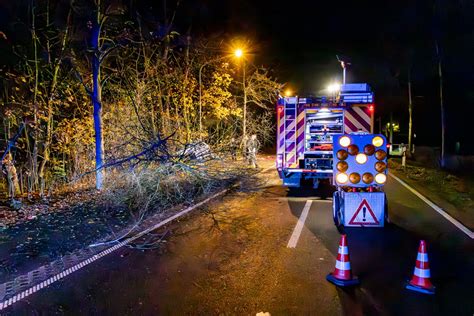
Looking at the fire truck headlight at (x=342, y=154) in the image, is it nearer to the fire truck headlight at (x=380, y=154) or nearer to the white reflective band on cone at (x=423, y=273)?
the fire truck headlight at (x=380, y=154)

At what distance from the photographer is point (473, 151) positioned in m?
35.8

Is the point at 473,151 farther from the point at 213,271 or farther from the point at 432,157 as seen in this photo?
the point at 213,271

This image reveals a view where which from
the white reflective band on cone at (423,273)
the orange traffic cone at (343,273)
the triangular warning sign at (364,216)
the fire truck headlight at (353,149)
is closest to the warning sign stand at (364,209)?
the triangular warning sign at (364,216)

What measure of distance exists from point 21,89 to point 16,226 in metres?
5.95

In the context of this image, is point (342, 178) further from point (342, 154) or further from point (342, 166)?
point (342, 154)

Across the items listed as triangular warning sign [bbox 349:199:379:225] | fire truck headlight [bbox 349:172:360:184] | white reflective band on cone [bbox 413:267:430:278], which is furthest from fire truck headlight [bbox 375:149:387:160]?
white reflective band on cone [bbox 413:267:430:278]

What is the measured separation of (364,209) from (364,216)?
0.14 meters

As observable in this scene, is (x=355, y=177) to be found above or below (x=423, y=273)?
above

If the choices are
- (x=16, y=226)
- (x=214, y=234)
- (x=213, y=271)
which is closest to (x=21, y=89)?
(x=16, y=226)

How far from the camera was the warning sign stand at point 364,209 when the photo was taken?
7.25 meters

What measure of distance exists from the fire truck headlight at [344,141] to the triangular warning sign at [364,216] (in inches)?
44.2

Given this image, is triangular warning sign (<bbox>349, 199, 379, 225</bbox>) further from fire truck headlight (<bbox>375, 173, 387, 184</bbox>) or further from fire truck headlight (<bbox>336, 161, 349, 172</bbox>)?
fire truck headlight (<bbox>336, 161, 349, 172</bbox>)

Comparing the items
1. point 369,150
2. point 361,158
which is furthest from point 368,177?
point 369,150

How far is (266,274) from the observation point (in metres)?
5.10
